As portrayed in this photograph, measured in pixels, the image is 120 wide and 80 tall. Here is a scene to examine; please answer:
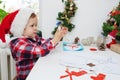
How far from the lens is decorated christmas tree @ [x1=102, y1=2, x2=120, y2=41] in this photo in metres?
1.55

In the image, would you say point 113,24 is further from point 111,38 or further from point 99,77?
point 99,77

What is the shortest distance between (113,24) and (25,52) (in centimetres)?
81

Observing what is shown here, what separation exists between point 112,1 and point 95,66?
2.57ft

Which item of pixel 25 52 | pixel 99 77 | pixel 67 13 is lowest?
pixel 99 77

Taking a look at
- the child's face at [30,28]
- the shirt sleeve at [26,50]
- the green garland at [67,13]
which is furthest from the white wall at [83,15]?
the shirt sleeve at [26,50]

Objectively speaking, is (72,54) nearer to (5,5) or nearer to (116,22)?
(116,22)

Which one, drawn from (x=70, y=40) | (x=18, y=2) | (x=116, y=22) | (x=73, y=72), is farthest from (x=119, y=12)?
(x=18, y=2)

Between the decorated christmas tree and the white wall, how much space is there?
0.28ft

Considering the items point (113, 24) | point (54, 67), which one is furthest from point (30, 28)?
point (113, 24)

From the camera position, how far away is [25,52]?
4.07ft

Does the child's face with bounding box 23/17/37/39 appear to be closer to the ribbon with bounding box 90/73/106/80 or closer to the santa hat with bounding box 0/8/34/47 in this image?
the santa hat with bounding box 0/8/34/47

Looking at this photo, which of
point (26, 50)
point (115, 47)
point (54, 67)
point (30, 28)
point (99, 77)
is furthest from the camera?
point (115, 47)

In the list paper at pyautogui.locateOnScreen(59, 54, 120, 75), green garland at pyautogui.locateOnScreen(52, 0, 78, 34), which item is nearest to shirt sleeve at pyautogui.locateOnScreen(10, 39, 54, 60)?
paper at pyautogui.locateOnScreen(59, 54, 120, 75)

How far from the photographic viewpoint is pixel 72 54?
1.37 meters
